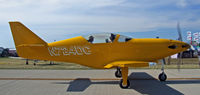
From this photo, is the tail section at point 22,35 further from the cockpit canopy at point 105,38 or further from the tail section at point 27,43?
the cockpit canopy at point 105,38

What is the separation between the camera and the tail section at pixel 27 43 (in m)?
8.23

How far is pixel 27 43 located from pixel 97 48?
350 centimetres

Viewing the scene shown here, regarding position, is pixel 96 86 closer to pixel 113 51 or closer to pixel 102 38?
pixel 113 51

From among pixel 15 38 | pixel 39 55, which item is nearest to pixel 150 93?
pixel 39 55

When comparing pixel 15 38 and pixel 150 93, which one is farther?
pixel 15 38

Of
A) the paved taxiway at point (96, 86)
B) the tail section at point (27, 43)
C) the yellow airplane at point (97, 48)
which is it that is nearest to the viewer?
the paved taxiway at point (96, 86)

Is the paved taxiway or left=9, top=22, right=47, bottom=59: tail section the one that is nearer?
the paved taxiway

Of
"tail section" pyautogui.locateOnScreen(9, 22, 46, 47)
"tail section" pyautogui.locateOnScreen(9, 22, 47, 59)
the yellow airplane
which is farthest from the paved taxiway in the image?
"tail section" pyautogui.locateOnScreen(9, 22, 46, 47)

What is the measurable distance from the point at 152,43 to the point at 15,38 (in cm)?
670

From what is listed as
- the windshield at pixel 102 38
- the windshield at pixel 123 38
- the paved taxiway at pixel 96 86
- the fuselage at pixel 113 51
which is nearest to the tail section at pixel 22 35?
the fuselage at pixel 113 51

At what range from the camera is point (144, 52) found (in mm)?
7910

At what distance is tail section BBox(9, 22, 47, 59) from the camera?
8.23 meters

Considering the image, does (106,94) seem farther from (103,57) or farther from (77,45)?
(77,45)

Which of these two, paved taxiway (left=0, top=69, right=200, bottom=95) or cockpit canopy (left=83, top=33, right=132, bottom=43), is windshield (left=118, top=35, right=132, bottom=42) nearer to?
cockpit canopy (left=83, top=33, right=132, bottom=43)
